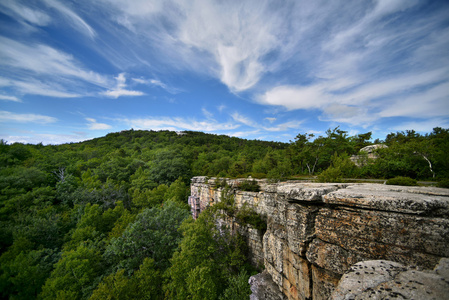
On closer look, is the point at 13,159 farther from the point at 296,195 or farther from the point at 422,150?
the point at 422,150

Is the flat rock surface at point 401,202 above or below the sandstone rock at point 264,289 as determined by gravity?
above

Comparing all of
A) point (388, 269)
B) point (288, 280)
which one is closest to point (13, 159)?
point (288, 280)

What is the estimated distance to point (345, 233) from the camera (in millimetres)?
4613

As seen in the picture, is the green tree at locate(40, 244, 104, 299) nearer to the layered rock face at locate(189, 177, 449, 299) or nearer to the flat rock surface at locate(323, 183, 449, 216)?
the layered rock face at locate(189, 177, 449, 299)

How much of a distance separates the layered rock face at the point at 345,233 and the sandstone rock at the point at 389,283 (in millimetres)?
953

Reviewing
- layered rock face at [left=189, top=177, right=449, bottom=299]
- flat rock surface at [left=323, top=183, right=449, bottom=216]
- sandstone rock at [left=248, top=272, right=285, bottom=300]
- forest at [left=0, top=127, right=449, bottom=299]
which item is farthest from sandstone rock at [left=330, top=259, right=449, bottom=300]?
forest at [left=0, top=127, right=449, bottom=299]

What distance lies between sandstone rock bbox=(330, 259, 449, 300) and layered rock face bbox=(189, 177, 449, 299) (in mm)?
953

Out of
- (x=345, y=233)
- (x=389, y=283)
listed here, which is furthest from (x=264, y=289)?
(x=389, y=283)

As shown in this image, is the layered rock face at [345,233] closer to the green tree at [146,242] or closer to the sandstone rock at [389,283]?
the sandstone rock at [389,283]

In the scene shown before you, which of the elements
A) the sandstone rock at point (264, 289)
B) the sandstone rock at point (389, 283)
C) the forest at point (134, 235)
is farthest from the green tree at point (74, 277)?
the sandstone rock at point (389, 283)

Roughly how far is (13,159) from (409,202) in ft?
176

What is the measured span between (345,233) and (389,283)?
7.29 feet

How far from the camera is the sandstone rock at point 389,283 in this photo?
2182 mm

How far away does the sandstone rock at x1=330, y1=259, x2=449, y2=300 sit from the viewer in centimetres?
218
